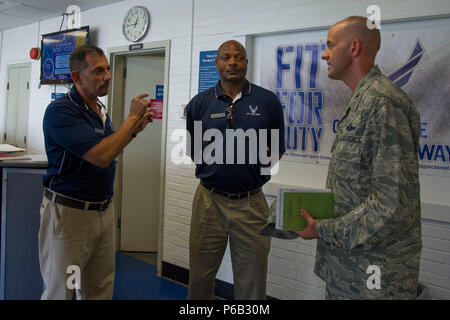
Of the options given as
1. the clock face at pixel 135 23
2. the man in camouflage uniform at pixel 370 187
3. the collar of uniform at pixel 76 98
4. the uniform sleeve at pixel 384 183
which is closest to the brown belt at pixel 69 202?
the collar of uniform at pixel 76 98

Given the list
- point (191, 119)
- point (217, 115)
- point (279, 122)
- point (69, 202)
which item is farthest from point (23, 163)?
point (279, 122)

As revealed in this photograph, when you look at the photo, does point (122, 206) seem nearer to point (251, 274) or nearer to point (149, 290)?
point (149, 290)

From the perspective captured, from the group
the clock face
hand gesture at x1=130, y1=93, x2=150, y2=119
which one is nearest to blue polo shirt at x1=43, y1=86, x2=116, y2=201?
hand gesture at x1=130, y1=93, x2=150, y2=119

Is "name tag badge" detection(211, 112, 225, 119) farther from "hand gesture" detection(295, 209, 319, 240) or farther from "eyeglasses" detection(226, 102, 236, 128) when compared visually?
"hand gesture" detection(295, 209, 319, 240)

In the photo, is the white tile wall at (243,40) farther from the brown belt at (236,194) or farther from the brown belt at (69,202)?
the brown belt at (69,202)

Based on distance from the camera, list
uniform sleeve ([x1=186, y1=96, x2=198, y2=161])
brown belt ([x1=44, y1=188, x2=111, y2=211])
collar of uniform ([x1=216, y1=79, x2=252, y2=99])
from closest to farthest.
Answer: brown belt ([x1=44, y1=188, x2=111, y2=211]), collar of uniform ([x1=216, y1=79, x2=252, y2=99]), uniform sleeve ([x1=186, y1=96, x2=198, y2=161])

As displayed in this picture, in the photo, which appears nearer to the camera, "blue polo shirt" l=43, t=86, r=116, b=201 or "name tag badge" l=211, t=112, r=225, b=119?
"blue polo shirt" l=43, t=86, r=116, b=201

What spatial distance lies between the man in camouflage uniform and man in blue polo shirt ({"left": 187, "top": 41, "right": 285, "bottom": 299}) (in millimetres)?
805

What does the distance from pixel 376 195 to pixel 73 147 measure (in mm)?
1277

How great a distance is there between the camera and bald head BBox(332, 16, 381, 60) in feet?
4.53

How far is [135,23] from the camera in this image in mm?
4094

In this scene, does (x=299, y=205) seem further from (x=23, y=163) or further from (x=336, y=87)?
(x=23, y=163)

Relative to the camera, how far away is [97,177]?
6.16 ft
